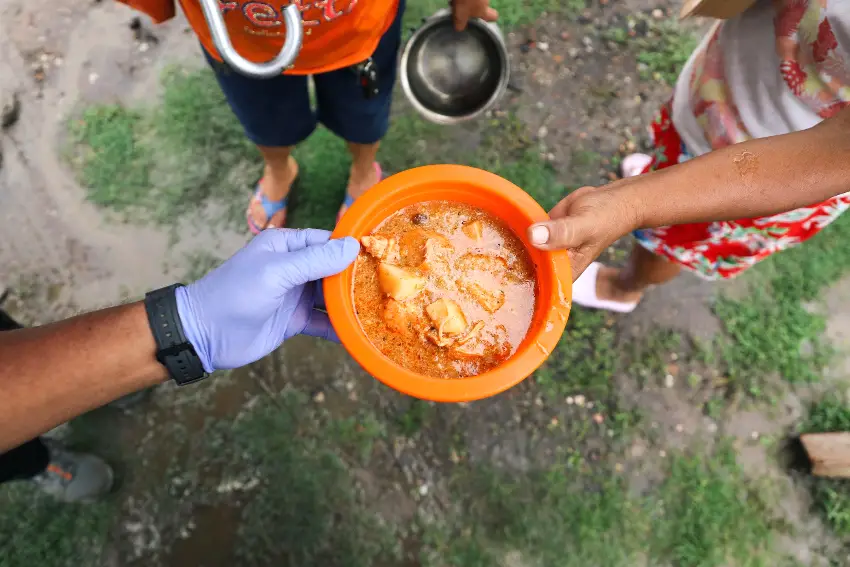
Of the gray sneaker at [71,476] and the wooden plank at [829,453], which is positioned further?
the wooden plank at [829,453]

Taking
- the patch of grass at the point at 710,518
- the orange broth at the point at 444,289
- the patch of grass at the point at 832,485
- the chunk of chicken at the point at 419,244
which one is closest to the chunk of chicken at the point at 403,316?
the orange broth at the point at 444,289

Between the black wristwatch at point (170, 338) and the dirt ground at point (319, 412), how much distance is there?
1.01 m

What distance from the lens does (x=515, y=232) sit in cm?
131

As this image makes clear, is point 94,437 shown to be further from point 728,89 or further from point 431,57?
point 728,89

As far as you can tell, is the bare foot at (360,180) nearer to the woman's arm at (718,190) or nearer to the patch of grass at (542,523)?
the woman's arm at (718,190)

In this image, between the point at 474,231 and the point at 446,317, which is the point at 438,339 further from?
the point at 474,231

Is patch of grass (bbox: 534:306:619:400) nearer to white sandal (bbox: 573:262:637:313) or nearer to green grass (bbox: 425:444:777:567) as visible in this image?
white sandal (bbox: 573:262:637:313)

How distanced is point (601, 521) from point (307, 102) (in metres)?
2.02

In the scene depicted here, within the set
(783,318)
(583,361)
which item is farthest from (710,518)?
(783,318)

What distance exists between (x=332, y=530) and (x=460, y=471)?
22.3 inches

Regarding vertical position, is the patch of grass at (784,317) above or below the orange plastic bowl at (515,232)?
below

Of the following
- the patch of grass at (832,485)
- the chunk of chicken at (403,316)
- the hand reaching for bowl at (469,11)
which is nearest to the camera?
the chunk of chicken at (403,316)

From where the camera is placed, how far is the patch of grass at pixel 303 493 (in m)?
2.13

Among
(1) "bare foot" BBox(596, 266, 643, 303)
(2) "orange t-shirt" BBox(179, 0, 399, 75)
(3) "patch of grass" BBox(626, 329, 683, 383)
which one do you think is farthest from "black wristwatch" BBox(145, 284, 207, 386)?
(3) "patch of grass" BBox(626, 329, 683, 383)
